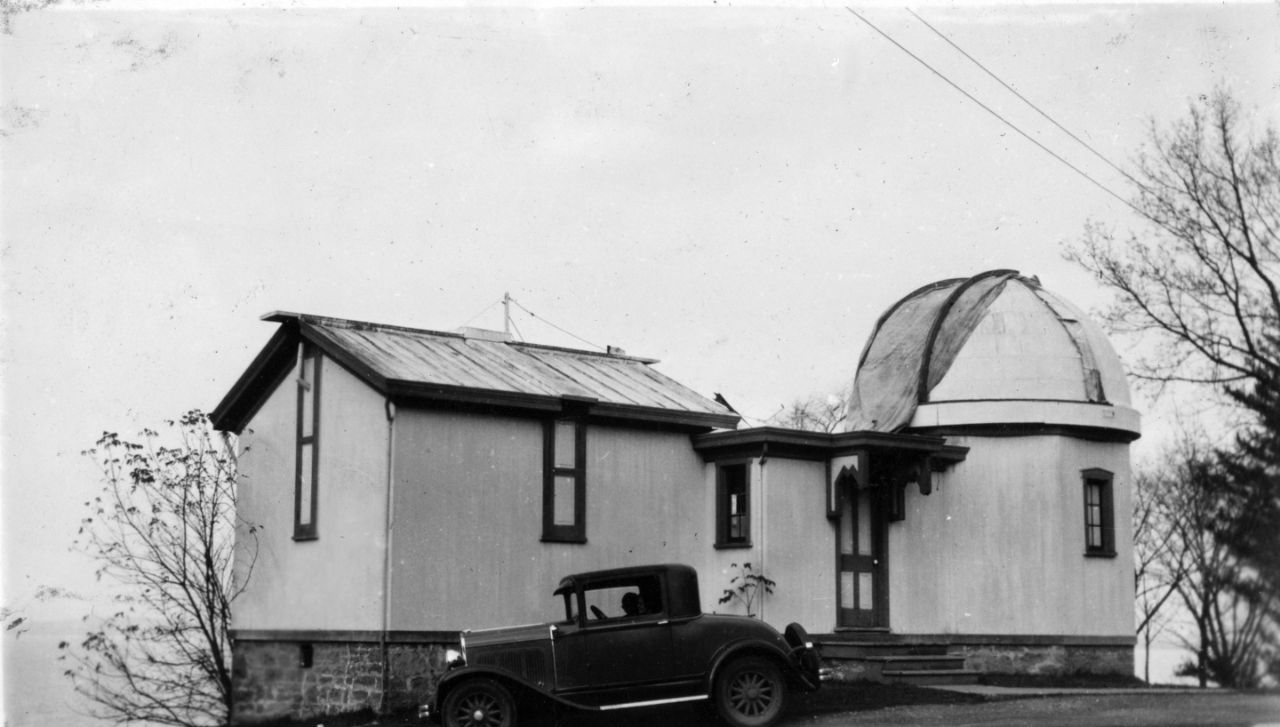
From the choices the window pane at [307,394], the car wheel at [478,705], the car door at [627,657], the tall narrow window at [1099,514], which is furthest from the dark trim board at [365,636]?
the tall narrow window at [1099,514]

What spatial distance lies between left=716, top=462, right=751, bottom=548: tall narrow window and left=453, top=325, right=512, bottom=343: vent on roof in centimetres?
443

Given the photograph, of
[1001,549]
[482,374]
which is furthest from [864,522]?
[482,374]

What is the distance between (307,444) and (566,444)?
12.7ft

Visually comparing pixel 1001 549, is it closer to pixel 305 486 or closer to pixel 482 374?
pixel 482 374

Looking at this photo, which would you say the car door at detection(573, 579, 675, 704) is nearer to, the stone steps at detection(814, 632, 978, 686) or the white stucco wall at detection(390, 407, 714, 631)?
the white stucco wall at detection(390, 407, 714, 631)

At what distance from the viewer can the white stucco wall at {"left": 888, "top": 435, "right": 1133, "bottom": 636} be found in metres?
24.3

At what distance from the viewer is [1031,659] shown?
24.3m

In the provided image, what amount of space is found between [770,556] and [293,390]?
782 centimetres

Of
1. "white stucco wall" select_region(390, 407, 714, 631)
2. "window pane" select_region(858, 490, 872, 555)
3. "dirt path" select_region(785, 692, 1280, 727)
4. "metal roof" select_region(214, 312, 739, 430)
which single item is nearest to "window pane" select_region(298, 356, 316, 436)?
"metal roof" select_region(214, 312, 739, 430)

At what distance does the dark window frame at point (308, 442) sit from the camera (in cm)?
2162

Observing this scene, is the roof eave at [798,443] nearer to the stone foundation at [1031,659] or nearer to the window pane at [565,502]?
the window pane at [565,502]

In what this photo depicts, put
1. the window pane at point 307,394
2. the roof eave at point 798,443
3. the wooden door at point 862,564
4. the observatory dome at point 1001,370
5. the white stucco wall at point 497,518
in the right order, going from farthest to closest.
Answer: the observatory dome at point 1001,370, the wooden door at point 862,564, the roof eave at point 798,443, the window pane at point 307,394, the white stucco wall at point 497,518

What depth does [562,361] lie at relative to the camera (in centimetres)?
2498

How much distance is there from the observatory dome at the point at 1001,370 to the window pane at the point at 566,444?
6.18 meters
